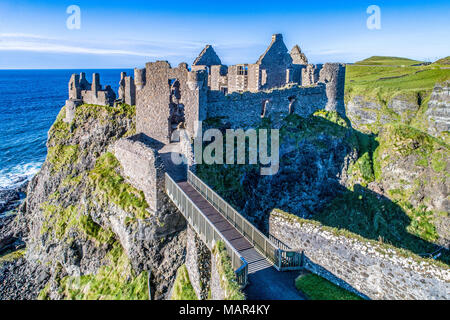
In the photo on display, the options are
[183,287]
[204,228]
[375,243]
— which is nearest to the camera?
[375,243]

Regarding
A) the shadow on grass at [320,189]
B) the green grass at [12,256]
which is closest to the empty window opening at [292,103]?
the shadow on grass at [320,189]

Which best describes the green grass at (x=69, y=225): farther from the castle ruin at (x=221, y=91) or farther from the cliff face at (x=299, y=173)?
the cliff face at (x=299, y=173)

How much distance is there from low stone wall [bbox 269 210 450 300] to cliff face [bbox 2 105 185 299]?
9.27 meters

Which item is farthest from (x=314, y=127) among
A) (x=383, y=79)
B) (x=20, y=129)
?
(x=20, y=129)

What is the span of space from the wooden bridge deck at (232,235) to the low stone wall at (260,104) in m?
8.03

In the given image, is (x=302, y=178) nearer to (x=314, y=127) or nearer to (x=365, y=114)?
(x=314, y=127)

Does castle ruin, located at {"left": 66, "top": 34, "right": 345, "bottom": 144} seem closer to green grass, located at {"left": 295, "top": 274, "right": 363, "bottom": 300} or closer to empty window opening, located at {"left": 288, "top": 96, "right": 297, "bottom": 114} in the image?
empty window opening, located at {"left": 288, "top": 96, "right": 297, "bottom": 114}

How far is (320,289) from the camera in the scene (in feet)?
38.7

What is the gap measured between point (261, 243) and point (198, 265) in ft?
16.1

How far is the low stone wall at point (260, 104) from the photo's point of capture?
25.3m

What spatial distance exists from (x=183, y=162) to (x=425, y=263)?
1574 centimetres

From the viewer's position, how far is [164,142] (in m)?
26.2

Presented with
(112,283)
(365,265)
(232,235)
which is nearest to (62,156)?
(112,283)

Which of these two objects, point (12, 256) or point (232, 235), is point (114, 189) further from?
point (12, 256)
